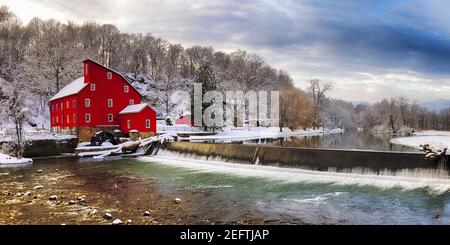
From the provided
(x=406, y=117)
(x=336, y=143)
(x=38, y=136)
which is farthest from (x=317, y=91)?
(x=38, y=136)

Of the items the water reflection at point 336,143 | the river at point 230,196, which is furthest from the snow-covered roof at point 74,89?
the river at point 230,196

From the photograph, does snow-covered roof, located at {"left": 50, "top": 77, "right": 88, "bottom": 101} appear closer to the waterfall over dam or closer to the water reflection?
the water reflection

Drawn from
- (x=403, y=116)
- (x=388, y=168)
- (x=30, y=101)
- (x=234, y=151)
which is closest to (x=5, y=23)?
(x=30, y=101)

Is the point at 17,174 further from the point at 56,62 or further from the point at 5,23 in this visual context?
the point at 5,23

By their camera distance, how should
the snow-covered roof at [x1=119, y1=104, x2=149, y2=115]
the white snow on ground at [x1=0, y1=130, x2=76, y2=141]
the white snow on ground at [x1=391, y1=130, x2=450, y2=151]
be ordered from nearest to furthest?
the white snow on ground at [x1=0, y1=130, x2=76, y2=141] → the white snow on ground at [x1=391, y1=130, x2=450, y2=151] → the snow-covered roof at [x1=119, y1=104, x2=149, y2=115]

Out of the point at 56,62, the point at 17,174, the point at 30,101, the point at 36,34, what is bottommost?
the point at 17,174

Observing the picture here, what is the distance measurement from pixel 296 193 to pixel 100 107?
32.3m

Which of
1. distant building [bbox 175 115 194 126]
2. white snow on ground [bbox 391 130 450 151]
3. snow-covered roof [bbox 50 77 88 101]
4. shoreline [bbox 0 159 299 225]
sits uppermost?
snow-covered roof [bbox 50 77 88 101]

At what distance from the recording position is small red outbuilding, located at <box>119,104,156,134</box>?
4275 centimetres

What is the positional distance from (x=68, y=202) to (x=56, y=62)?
47.0 metres

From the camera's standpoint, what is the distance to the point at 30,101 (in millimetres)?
58812

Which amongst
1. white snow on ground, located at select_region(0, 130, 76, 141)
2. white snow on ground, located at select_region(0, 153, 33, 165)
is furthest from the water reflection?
white snow on ground, located at select_region(0, 153, 33, 165)

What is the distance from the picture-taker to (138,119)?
4272 cm

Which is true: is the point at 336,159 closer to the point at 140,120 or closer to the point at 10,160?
the point at 10,160
